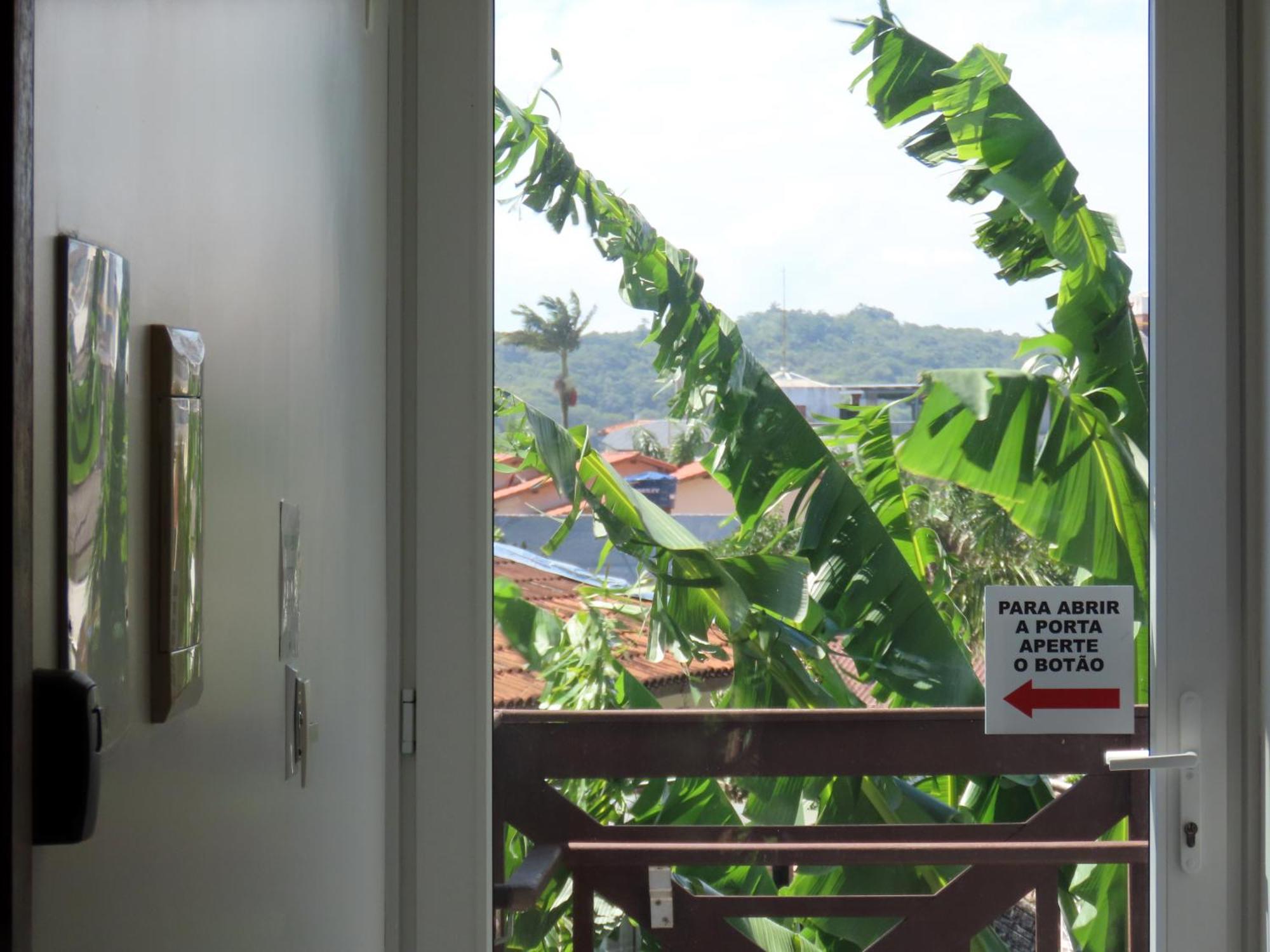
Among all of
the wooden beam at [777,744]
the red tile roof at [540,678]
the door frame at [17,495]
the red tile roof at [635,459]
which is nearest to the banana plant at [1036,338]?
the wooden beam at [777,744]

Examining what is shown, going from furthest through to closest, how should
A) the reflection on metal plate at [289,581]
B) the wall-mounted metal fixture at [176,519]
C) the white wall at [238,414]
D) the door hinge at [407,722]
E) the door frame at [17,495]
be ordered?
the door hinge at [407,722] < the reflection on metal plate at [289,581] < the wall-mounted metal fixture at [176,519] < the white wall at [238,414] < the door frame at [17,495]

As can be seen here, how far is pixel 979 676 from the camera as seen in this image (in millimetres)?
1848

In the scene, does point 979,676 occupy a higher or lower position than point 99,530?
lower

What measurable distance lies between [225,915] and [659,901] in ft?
3.44

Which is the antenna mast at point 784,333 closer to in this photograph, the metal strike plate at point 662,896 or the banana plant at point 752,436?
the banana plant at point 752,436

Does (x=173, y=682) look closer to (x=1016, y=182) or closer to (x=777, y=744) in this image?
(x=777, y=744)

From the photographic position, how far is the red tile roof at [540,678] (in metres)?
1.82

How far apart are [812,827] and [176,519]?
133cm

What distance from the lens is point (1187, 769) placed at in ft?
5.99

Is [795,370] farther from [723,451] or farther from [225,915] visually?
[225,915]

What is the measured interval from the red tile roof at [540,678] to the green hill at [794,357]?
0.84ft

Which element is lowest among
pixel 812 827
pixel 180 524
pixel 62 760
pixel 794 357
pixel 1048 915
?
pixel 1048 915

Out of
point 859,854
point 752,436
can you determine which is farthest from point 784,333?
point 859,854

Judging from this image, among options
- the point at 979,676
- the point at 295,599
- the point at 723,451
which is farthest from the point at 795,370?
the point at 295,599
